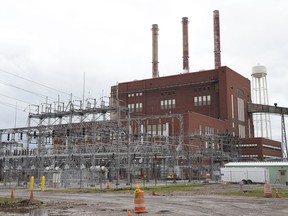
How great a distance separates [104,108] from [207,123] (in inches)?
1575

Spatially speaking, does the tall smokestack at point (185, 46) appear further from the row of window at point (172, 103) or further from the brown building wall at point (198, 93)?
the row of window at point (172, 103)

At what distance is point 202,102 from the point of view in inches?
3620

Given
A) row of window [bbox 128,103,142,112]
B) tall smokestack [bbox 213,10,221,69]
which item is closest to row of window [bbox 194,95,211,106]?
tall smokestack [bbox 213,10,221,69]

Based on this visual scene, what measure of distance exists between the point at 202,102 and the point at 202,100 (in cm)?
51

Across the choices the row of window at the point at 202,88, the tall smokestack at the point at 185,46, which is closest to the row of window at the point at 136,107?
the tall smokestack at the point at 185,46

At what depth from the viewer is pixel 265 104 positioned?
101250mm

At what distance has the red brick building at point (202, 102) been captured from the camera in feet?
276

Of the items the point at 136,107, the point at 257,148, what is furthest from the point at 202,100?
the point at 136,107

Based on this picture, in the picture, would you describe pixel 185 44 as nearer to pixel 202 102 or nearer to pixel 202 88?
pixel 202 88

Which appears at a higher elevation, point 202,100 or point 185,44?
point 185,44

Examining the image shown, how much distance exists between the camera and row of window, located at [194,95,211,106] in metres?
91.6

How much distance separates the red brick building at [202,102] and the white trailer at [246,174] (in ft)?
84.6

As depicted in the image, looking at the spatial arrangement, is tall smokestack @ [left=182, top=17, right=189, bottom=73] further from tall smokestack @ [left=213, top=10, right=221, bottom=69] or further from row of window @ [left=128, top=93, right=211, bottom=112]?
row of window @ [left=128, top=93, right=211, bottom=112]

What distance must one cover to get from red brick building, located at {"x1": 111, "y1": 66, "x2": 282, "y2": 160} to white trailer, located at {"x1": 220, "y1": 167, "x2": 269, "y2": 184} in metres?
25.8
